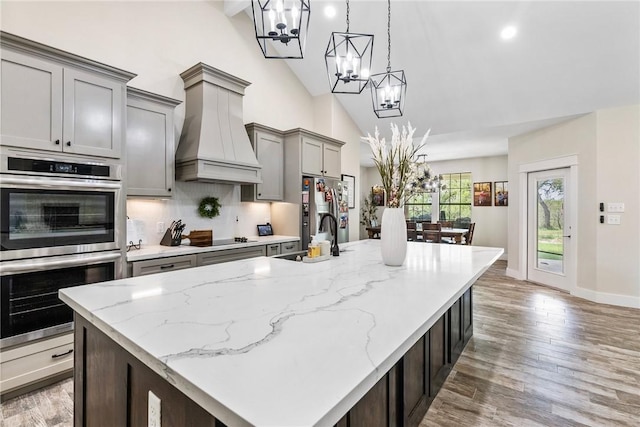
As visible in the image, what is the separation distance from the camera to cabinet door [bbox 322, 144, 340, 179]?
4.77 meters

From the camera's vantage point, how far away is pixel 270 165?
13.9ft

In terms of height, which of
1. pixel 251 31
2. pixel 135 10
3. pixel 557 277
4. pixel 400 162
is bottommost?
pixel 557 277

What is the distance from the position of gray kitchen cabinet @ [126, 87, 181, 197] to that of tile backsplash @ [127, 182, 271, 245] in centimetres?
33

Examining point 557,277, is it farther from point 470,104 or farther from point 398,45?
point 398,45

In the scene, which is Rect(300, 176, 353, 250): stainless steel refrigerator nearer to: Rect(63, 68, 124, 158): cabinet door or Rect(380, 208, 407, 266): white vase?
Rect(380, 208, 407, 266): white vase

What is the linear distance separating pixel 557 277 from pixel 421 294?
16.5 ft

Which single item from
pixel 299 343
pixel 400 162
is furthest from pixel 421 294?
pixel 400 162

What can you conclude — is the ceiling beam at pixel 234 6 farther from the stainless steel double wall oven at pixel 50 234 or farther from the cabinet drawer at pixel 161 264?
the cabinet drawer at pixel 161 264

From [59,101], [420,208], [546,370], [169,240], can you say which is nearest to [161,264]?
[169,240]

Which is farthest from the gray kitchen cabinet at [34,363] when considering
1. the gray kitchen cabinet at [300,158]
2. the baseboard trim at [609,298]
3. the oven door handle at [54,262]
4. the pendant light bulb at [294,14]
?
the baseboard trim at [609,298]

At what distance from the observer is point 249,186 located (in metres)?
4.13

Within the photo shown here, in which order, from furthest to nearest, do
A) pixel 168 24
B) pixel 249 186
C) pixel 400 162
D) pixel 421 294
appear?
pixel 249 186, pixel 168 24, pixel 400 162, pixel 421 294

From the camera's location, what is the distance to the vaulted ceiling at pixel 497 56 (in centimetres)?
341

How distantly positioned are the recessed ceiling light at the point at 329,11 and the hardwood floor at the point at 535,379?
4182 mm
